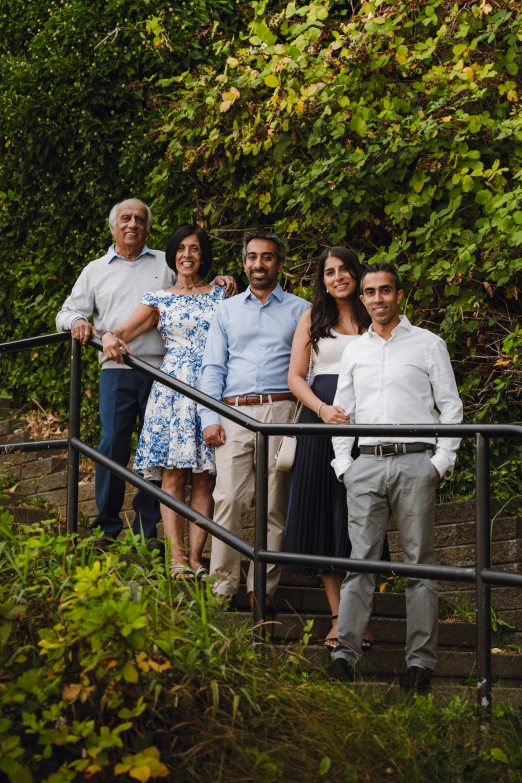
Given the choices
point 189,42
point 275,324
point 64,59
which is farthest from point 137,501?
point 64,59

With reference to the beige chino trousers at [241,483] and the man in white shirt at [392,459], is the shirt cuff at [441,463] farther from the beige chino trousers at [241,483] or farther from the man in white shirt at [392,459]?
the beige chino trousers at [241,483]

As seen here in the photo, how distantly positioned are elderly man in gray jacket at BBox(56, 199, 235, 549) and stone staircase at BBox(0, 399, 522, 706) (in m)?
0.43

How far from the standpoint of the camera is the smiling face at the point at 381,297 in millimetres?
4531

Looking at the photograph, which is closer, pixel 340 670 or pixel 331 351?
pixel 340 670

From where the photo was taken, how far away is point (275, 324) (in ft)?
16.8

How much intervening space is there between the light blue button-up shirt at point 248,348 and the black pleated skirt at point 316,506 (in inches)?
13.6

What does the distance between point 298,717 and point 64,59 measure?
663 centimetres

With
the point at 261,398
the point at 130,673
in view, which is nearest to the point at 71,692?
the point at 130,673

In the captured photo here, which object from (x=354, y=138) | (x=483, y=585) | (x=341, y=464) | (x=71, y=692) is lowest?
(x=71, y=692)

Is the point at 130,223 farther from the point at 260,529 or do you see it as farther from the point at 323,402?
the point at 260,529

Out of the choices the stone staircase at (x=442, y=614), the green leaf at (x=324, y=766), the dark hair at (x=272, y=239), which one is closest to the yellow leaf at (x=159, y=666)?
the green leaf at (x=324, y=766)

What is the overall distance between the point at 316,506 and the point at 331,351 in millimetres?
680

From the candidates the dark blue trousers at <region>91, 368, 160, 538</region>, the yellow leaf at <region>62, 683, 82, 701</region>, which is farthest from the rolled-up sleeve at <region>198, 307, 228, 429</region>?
the yellow leaf at <region>62, 683, 82, 701</region>

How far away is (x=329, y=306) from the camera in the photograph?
493 cm
